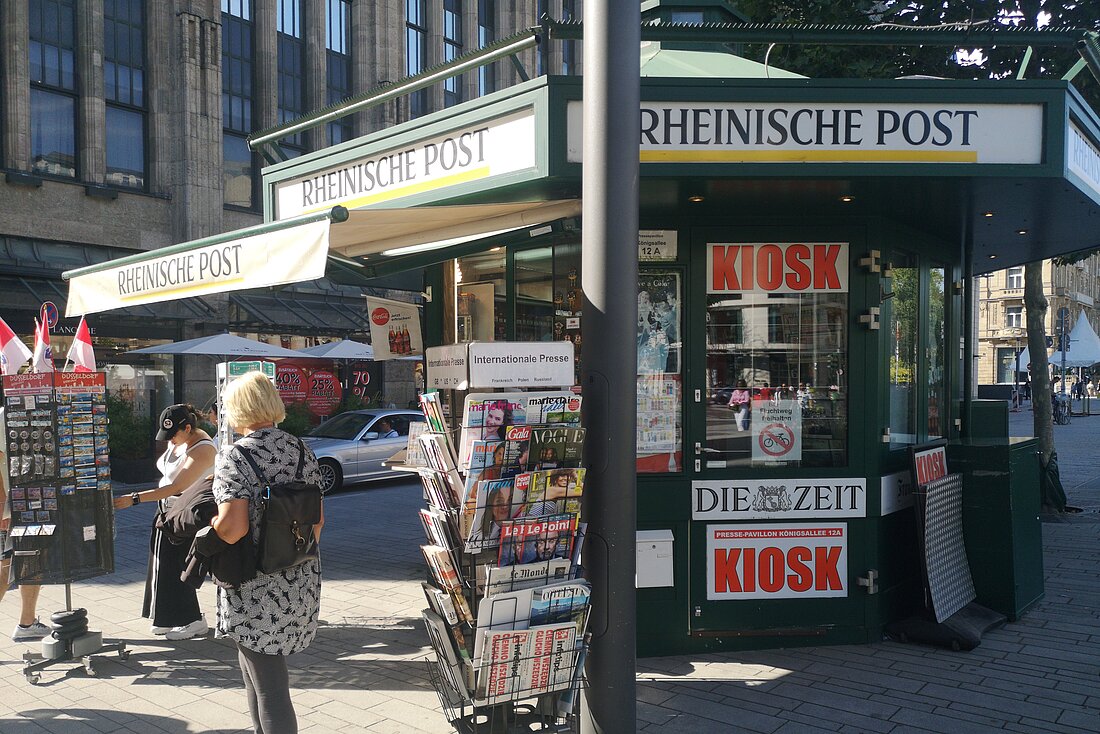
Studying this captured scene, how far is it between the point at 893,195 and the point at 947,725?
3.04 metres

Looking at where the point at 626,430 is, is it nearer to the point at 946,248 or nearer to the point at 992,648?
the point at 992,648

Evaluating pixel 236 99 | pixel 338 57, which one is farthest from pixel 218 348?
pixel 338 57

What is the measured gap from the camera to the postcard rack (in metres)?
3.53

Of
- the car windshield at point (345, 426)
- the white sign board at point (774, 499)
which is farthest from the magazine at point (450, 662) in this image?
the car windshield at point (345, 426)

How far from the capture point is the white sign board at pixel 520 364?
12.1 ft

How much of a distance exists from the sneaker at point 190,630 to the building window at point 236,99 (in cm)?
1855

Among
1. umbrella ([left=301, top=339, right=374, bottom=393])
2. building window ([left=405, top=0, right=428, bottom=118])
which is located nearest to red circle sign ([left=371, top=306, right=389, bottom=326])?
umbrella ([left=301, top=339, right=374, bottom=393])

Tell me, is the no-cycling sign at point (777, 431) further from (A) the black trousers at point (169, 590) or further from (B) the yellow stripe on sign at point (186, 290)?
(A) the black trousers at point (169, 590)

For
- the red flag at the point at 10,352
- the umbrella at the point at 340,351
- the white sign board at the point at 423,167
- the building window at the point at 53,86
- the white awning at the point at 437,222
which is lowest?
the red flag at the point at 10,352

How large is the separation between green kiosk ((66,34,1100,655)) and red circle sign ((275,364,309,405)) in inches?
650

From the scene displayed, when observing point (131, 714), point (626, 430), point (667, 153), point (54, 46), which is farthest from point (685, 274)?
point (54, 46)

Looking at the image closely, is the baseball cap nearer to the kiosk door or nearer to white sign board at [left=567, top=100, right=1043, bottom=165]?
white sign board at [left=567, top=100, right=1043, bottom=165]

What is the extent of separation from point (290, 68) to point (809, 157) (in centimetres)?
2279

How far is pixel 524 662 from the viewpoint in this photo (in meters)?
3.57
